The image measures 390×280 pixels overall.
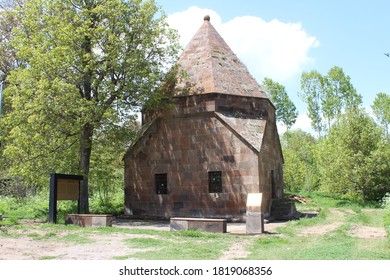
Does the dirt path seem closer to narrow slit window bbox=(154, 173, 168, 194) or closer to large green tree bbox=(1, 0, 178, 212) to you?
large green tree bbox=(1, 0, 178, 212)

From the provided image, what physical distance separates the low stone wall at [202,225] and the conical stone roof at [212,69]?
23.7ft

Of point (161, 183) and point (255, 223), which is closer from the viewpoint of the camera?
point (255, 223)

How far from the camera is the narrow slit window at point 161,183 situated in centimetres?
1820

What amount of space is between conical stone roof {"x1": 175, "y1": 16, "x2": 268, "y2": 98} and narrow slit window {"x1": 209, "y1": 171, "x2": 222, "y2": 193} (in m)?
3.84

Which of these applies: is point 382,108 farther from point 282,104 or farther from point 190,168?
point 190,168

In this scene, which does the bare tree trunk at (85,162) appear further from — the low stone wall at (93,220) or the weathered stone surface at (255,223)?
the weathered stone surface at (255,223)

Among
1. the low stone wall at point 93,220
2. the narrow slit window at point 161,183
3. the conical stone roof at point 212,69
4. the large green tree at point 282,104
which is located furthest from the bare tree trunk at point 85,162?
the large green tree at point 282,104

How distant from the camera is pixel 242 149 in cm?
1664

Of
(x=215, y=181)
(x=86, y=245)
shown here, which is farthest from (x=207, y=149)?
(x=86, y=245)

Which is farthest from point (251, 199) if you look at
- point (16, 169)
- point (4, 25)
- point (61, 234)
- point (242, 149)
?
point (4, 25)

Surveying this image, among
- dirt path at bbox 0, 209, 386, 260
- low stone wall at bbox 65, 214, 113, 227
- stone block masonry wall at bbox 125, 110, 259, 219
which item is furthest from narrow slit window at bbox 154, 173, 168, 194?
dirt path at bbox 0, 209, 386, 260

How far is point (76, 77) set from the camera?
53.5 feet

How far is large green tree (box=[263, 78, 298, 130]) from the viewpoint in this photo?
48.0 meters

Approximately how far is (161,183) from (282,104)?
34.9 m
